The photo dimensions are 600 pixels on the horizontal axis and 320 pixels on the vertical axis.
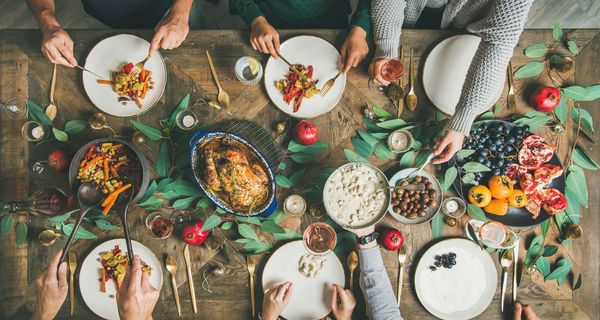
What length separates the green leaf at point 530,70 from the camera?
1.56 meters

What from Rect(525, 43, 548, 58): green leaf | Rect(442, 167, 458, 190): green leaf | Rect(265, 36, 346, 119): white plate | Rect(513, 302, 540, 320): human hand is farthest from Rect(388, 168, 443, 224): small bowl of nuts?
Rect(525, 43, 548, 58): green leaf

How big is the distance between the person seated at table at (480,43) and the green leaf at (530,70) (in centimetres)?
13

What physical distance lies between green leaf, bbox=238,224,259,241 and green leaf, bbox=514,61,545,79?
1310 millimetres

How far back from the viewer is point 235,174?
54.2 inches

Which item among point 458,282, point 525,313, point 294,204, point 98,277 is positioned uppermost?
point 294,204

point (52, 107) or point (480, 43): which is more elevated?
point (480, 43)

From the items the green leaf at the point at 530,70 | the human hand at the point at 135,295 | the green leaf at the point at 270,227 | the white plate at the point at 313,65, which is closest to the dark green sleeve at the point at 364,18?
the white plate at the point at 313,65

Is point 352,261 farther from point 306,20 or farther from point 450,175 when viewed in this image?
point 306,20

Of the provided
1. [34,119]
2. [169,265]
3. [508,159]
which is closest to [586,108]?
[508,159]

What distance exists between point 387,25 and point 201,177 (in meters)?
0.97

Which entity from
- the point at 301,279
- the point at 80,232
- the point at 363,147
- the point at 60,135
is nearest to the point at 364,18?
the point at 363,147

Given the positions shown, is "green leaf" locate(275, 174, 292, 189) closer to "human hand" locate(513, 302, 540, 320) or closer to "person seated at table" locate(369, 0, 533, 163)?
"person seated at table" locate(369, 0, 533, 163)

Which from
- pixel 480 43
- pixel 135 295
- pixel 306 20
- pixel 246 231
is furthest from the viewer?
pixel 306 20

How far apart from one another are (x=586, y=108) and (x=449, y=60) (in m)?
0.65
